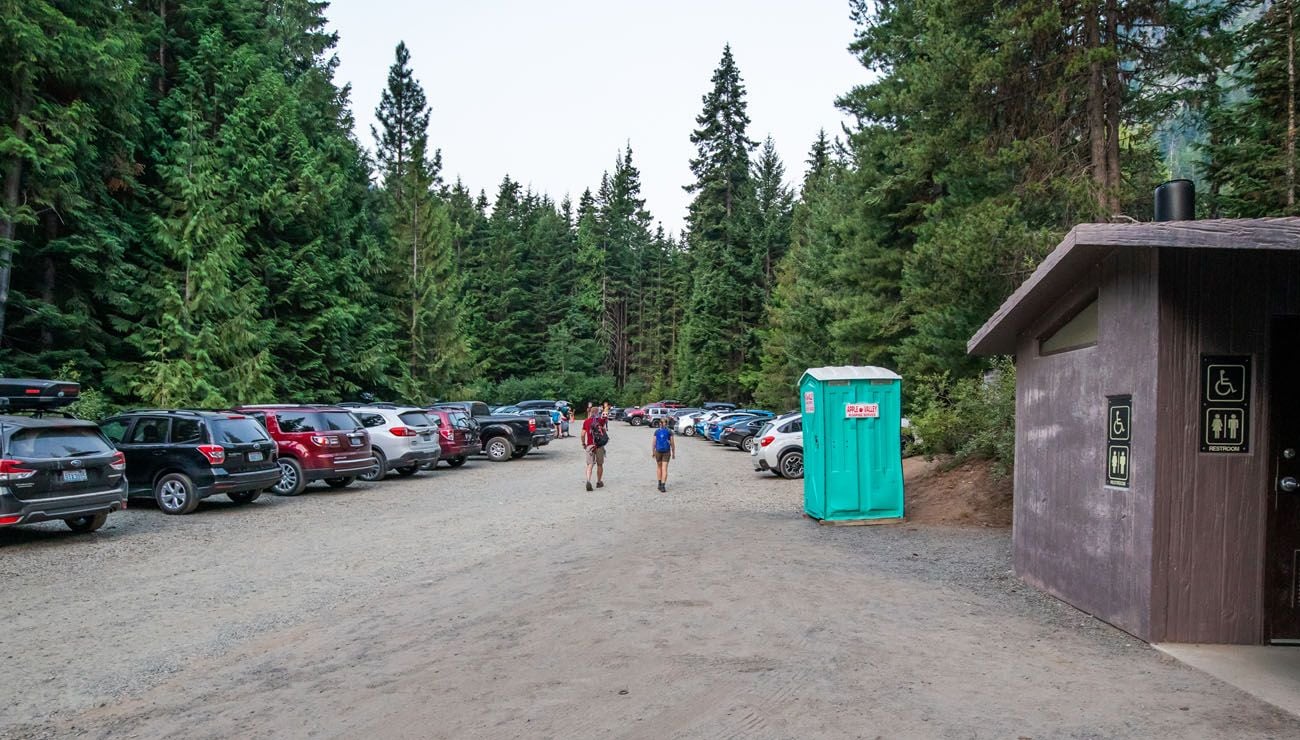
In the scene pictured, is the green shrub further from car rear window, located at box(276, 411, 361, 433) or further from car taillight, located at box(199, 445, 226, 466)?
car taillight, located at box(199, 445, 226, 466)

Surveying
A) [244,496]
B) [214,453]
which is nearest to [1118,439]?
[214,453]

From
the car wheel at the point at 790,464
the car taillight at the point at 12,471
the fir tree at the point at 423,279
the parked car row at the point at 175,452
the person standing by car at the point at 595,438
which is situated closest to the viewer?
the car taillight at the point at 12,471

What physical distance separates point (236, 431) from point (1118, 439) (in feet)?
45.9

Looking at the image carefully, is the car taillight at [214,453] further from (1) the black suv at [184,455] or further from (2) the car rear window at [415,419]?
(2) the car rear window at [415,419]

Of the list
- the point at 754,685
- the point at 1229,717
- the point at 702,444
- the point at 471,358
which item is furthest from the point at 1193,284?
the point at 471,358

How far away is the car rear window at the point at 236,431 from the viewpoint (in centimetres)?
1473

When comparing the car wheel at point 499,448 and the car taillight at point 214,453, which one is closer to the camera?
the car taillight at point 214,453

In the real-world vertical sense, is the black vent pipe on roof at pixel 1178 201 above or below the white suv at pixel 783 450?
above

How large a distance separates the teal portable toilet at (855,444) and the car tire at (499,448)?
16425mm

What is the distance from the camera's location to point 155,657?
6.24 meters

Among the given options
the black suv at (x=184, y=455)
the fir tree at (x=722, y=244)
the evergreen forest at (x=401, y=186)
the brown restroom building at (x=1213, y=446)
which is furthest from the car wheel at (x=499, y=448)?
the fir tree at (x=722, y=244)

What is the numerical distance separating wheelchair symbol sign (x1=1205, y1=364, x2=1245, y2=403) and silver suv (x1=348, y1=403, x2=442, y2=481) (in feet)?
59.7

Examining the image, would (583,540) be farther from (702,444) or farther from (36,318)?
(702,444)

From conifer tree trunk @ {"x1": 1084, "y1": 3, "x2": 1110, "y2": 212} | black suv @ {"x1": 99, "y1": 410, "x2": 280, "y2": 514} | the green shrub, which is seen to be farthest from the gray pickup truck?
conifer tree trunk @ {"x1": 1084, "y1": 3, "x2": 1110, "y2": 212}
